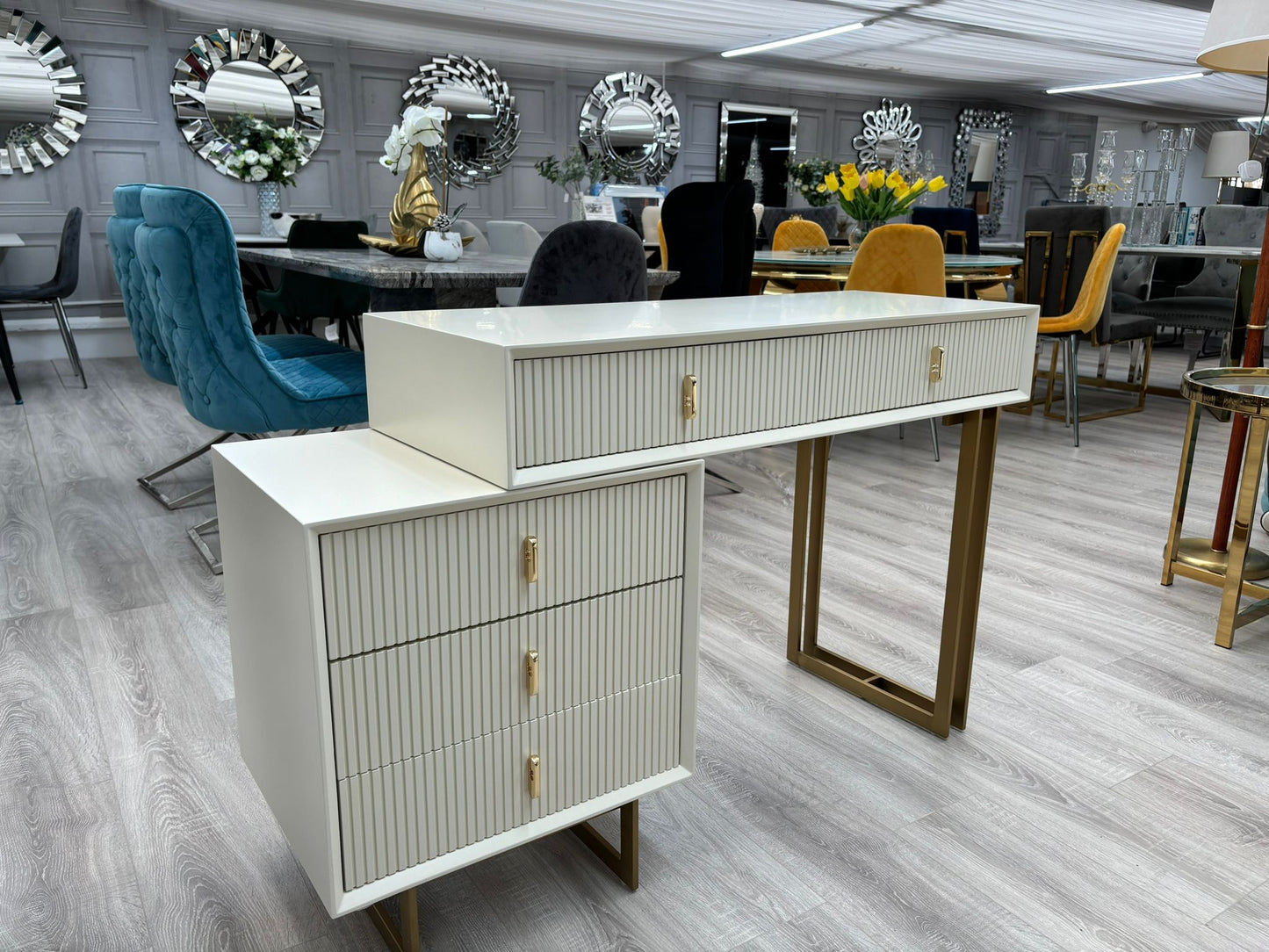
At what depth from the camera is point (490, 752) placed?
3.83 feet

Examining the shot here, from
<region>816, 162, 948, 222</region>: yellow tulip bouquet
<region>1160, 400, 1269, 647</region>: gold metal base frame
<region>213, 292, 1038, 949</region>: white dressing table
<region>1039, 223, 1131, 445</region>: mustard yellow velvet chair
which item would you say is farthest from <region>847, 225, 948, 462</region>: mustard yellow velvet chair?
<region>213, 292, 1038, 949</region>: white dressing table

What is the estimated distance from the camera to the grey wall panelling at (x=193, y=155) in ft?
19.4

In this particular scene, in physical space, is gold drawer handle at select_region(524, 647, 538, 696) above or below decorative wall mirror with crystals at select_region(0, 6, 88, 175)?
below

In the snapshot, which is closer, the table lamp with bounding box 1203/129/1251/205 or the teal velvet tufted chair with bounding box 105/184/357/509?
the teal velvet tufted chair with bounding box 105/184/357/509

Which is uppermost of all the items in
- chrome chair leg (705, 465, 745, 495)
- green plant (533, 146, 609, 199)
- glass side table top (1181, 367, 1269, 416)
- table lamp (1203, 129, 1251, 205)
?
table lamp (1203, 129, 1251, 205)

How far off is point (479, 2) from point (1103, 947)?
252 inches

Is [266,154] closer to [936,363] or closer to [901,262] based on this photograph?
[901,262]

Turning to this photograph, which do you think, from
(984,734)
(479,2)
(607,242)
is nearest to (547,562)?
(984,734)

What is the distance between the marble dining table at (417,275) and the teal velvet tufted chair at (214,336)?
11.5 inches

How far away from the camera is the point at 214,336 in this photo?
7.63 feet

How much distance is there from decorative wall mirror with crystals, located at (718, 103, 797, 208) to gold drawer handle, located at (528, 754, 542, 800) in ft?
26.3

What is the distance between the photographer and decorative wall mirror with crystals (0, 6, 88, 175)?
5695 millimetres

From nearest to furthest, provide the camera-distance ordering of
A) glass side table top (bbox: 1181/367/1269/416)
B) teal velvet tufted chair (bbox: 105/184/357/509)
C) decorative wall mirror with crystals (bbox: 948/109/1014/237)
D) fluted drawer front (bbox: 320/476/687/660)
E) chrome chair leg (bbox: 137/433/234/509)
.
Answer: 1. fluted drawer front (bbox: 320/476/687/660)
2. glass side table top (bbox: 1181/367/1269/416)
3. teal velvet tufted chair (bbox: 105/184/357/509)
4. chrome chair leg (bbox: 137/433/234/509)
5. decorative wall mirror with crystals (bbox: 948/109/1014/237)

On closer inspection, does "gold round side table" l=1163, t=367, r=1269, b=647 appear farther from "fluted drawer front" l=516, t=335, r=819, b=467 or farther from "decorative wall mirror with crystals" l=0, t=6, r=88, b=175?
"decorative wall mirror with crystals" l=0, t=6, r=88, b=175
